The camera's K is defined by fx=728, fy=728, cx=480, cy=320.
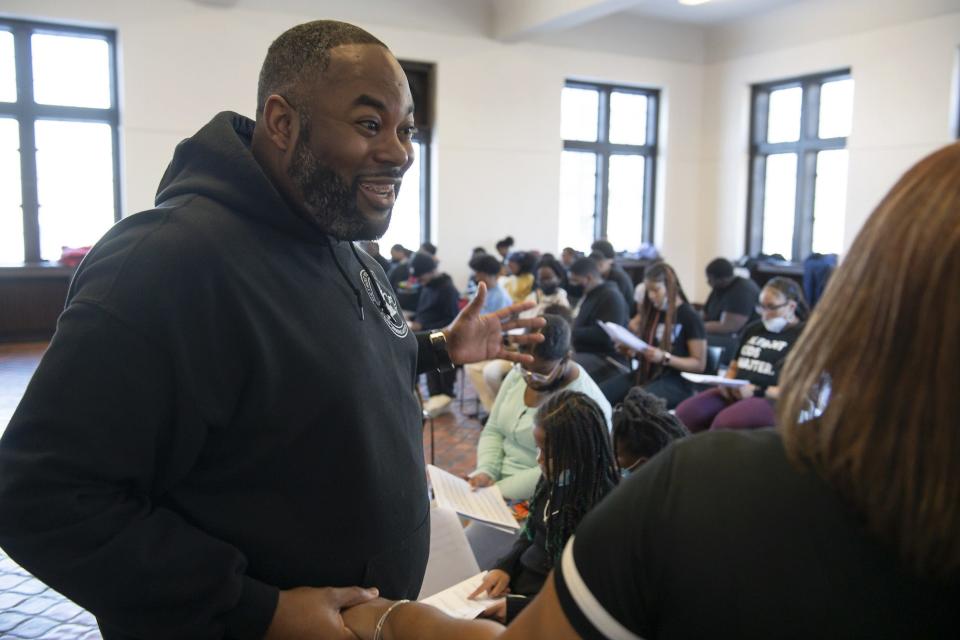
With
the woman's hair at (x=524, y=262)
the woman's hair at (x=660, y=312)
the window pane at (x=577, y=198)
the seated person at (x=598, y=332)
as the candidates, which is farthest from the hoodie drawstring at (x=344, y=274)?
the window pane at (x=577, y=198)

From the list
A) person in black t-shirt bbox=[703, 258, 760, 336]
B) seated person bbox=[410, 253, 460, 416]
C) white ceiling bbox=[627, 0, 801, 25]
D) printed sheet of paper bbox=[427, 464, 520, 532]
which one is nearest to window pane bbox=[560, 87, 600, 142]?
white ceiling bbox=[627, 0, 801, 25]

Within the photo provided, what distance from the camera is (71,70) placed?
8.14m

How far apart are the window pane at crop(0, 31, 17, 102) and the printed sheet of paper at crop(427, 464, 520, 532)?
7.67m

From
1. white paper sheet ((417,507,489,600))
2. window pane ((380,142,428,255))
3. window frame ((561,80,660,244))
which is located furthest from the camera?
window frame ((561,80,660,244))

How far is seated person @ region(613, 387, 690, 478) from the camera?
2316 millimetres

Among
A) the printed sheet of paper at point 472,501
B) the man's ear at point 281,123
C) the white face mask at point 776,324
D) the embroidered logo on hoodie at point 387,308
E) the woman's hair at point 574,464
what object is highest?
the man's ear at point 281,123

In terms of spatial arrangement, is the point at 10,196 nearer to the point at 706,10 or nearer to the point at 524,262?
the point at 524,262

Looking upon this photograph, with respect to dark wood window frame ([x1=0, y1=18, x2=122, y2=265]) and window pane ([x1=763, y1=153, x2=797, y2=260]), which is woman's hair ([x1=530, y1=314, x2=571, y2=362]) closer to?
dark wood window frame ([x1=0, y1=18, x2=122, y2=265])

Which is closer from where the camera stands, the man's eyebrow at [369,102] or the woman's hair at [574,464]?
the man's eyebrow at [369,102]

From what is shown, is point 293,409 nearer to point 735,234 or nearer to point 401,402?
point 401,402

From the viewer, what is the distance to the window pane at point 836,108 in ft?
32.0

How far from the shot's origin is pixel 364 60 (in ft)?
3.86

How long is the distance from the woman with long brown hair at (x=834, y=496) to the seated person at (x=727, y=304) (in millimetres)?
5394

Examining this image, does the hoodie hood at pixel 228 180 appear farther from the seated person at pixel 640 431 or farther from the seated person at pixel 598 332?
the seated person at pixel 598 332
